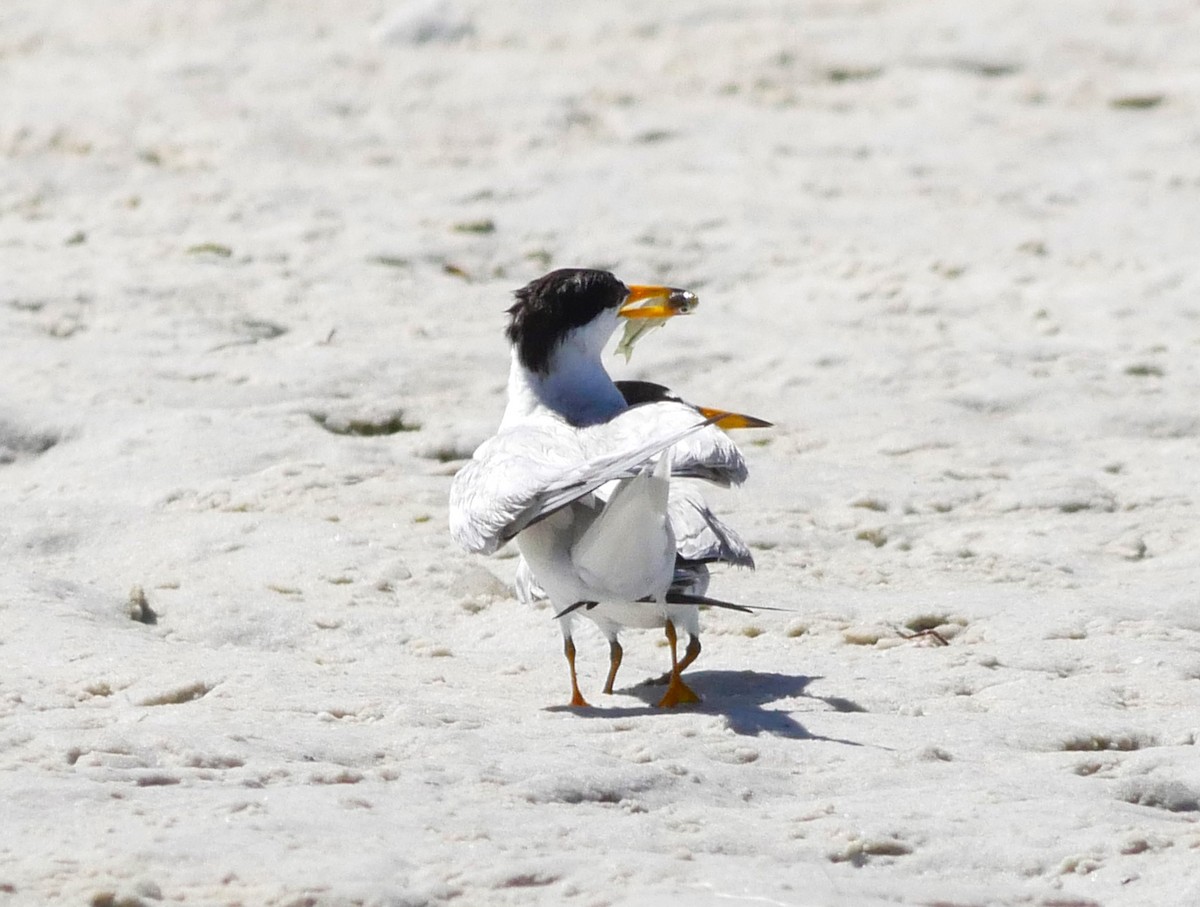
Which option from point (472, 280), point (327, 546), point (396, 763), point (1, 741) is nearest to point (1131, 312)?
point (472, 280)

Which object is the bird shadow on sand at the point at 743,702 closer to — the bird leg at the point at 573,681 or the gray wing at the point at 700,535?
the bird leg at the point at 573,681

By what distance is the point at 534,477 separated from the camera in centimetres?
398

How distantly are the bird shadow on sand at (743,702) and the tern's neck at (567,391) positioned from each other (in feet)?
2.42

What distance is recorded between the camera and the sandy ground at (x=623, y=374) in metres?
3.13

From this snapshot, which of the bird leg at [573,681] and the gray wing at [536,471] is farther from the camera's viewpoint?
the bird leg at [573,681]

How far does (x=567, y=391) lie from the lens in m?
4.75

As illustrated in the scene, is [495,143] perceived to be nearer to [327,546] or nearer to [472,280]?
[472,280]

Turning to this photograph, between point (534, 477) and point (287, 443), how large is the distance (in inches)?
76.6

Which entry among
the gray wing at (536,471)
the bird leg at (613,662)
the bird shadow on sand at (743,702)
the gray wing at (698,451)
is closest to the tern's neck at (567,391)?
the gray wing at (536,471)

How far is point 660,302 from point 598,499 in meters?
1.14

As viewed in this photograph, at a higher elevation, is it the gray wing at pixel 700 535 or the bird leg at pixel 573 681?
the gray wing at pixel 700 535

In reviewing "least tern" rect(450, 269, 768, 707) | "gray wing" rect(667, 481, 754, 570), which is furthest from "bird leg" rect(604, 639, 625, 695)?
"gray wing" rect(667, 481, 754, 570)

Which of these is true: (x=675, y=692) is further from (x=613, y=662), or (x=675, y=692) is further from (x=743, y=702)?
(x=613, y=662)

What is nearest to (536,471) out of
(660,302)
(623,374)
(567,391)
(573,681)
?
(573,681)
